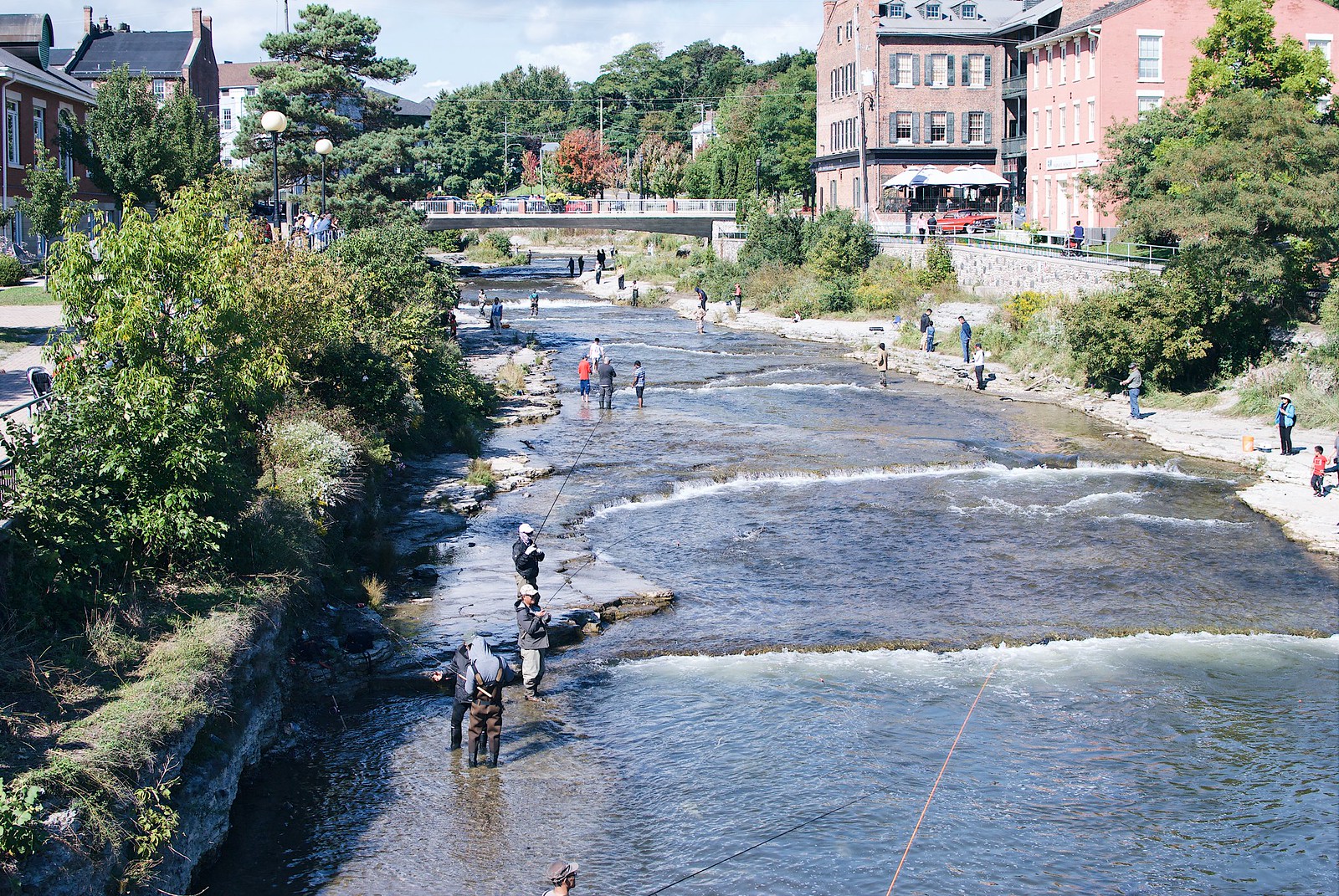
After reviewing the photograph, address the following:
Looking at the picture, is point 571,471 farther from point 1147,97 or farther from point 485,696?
point 1147,97

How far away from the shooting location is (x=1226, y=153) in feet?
110

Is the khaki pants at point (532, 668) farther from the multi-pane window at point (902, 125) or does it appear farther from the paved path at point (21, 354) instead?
the multi-pane window at point (902, 125)

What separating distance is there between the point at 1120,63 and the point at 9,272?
43.3 m

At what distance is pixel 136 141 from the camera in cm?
3853

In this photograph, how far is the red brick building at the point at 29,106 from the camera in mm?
37875

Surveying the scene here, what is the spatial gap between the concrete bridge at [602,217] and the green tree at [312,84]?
2702 cm

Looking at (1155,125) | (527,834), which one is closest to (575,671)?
(527,834)

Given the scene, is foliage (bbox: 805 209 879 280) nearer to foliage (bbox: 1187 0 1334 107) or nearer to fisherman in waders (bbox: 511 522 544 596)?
foliage (bbox: 1187 0 1334 107)

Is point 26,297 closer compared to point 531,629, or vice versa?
point 531,629

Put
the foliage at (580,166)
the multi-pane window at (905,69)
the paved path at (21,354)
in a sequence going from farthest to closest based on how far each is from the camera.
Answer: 1. the foliage at (580,166)
2. the multi-pane window at (905,69)
3. the paved path at (21,354)

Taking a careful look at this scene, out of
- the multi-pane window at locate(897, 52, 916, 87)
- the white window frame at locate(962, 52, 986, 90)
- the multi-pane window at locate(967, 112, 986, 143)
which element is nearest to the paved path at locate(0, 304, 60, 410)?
the multi-pane window at locate(897, 52, 916, 87)

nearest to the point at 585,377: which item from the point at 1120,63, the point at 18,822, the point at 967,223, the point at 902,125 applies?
the point at 18,822

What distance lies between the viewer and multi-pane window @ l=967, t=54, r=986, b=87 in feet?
238

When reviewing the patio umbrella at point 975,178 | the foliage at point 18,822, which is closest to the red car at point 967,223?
the patio umbrella at point 975,178
